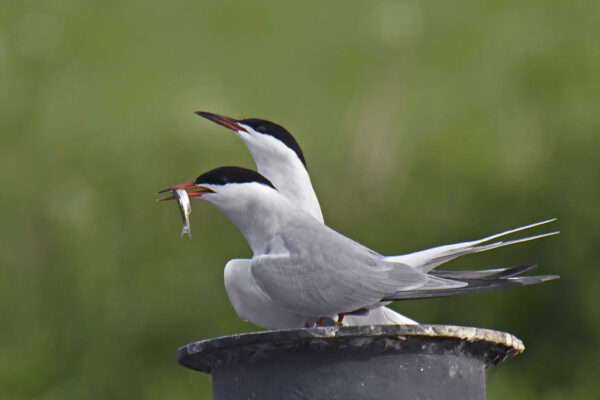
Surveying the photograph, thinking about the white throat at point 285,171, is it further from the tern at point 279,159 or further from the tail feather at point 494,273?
the tail feather at point 494,273

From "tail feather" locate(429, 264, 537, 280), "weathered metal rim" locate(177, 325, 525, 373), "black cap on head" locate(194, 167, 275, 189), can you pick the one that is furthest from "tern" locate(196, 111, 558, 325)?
"weathered metal rim" locate(177, 325, 525, 373)

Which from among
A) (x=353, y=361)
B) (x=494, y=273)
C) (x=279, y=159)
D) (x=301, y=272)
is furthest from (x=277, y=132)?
(x=353, y=361)

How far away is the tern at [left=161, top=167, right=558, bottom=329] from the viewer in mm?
2566

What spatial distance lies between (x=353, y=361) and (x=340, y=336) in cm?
7

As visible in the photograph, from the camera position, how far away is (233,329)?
20.0 ft

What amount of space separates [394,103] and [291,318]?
17.8 feet

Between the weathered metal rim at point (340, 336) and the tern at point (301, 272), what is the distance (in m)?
0.31

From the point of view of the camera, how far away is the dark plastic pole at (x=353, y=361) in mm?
2070

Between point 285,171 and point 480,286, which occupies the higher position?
point 285,171

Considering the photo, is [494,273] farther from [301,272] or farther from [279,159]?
[279,159]

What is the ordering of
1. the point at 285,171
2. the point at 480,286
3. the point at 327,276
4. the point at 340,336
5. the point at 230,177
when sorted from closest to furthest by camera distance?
1. the point at 340,336
2. the point at 480,286
3. the point at 327,276
4. the point at 230,177
5. the point at 285,171

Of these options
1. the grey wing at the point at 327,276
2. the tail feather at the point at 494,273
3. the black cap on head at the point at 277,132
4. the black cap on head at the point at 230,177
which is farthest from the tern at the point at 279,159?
the tail feather at the point at 494,273

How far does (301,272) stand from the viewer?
2.66 m

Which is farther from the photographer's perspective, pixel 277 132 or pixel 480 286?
pixel 277 132
